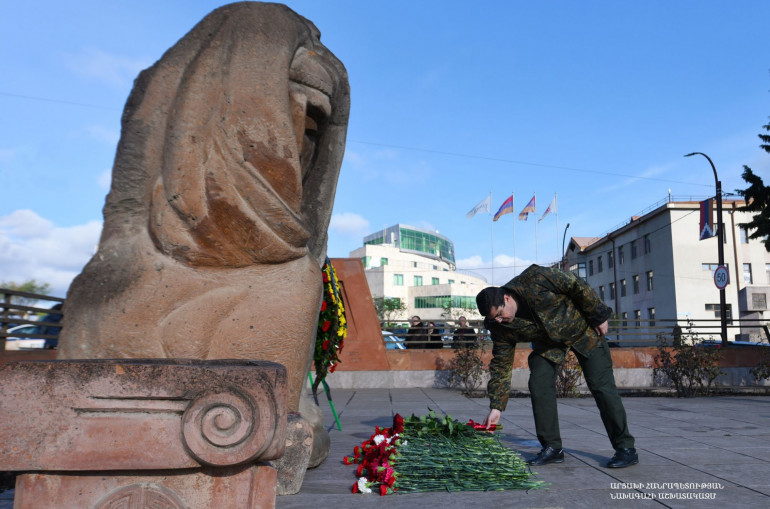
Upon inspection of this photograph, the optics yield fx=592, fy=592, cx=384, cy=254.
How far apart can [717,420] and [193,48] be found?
7140 millimetres

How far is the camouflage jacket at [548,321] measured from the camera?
14.5 ft

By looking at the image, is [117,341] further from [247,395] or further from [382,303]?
[382,303]

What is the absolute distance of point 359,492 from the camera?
139 inches

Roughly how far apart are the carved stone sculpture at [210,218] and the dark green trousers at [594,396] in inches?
80.1

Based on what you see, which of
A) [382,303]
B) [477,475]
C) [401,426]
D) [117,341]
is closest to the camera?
[117,341]

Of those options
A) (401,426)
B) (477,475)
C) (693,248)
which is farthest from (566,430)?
(693,248)

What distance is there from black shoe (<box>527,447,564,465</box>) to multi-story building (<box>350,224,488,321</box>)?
195 feet

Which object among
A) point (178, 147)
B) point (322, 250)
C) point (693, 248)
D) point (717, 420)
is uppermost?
point (693, 248)

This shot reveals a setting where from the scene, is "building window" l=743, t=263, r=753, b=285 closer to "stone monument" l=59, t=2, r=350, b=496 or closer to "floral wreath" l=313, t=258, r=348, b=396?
"floral wreath" l=313, t=258, r=348, b=396

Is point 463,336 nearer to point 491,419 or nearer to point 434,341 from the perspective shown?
point 434,341

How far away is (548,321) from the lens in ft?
14.5

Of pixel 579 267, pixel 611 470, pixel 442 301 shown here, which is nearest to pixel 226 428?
pixel 611 470

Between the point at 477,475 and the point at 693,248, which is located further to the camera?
the point at 693,248

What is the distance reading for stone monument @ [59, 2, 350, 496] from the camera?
3.01 m
